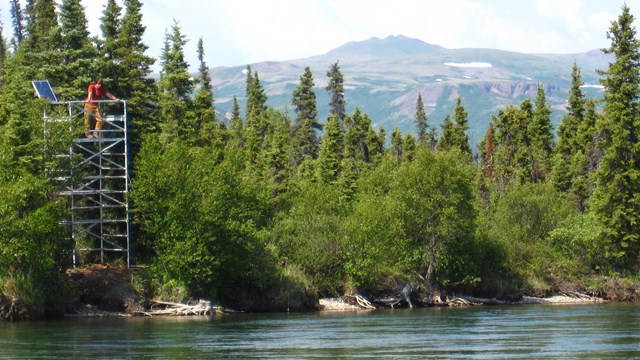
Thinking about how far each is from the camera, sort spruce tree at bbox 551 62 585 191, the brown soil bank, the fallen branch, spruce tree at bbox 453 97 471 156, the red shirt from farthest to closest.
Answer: spruce tree at bbox 453 97 471 156 < spruce tree at bbox 551 62 585 191 < the fallen branch < the red shirt < the brown soil bank

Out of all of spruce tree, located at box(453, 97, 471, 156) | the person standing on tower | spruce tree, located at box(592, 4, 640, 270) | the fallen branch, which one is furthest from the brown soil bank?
spruce tree, located at box(453, 97, 471, 156)

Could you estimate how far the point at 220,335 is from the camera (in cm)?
4775

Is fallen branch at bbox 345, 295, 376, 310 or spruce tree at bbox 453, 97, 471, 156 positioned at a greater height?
spruce tree at bbox 453, 97, 471, 156

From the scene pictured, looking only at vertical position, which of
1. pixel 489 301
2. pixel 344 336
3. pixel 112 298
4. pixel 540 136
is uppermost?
pixel 540 136

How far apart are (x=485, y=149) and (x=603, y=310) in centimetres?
6487

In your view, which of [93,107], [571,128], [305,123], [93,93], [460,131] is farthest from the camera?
[305,123]

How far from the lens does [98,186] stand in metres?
65.6

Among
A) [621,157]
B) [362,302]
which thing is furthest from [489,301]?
[621,157]

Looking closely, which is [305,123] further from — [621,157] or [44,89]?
[44,89]

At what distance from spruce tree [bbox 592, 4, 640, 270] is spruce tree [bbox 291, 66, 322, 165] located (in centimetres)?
5142

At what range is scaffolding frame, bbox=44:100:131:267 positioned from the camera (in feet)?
202

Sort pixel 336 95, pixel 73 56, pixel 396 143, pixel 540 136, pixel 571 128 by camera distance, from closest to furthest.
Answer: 1. pixel 73 56
2. pixel 571 128
3. pixel 540 136
4. pixel 396 143
5. pixel 336 95

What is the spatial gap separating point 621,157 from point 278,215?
83.8ft

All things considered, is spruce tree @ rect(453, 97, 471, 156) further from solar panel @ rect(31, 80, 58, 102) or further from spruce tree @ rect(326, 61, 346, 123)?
solar panel @ rect(31, 80, 58, 102)
